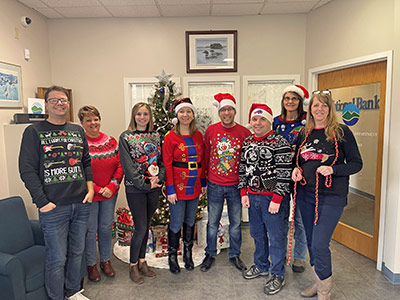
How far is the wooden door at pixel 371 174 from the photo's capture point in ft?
9.11

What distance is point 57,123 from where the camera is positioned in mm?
1943

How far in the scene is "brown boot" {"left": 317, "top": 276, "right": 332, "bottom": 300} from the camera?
2.10 meters

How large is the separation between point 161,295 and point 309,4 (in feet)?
12.0

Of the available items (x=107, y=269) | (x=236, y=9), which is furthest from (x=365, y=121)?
(x=107, y=269)

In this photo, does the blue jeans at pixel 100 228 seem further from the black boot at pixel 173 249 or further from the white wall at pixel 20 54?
the white wall at pixel 20 54

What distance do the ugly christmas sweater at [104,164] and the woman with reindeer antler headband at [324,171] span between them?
59.8 inches

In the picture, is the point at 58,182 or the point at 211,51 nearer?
the point at 58,182

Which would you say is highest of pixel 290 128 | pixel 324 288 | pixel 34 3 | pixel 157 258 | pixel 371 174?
pixel 34 3

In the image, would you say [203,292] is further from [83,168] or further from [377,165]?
[377,165]

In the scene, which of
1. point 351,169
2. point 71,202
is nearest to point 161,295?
point 71,202

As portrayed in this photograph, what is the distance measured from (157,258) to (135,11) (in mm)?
3054

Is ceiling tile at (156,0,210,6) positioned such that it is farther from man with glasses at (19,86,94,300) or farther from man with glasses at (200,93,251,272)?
man with glasses at (19,86,94,300)

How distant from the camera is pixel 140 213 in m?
2.41

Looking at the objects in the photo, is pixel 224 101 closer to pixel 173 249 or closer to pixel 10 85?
pixel 173 249
